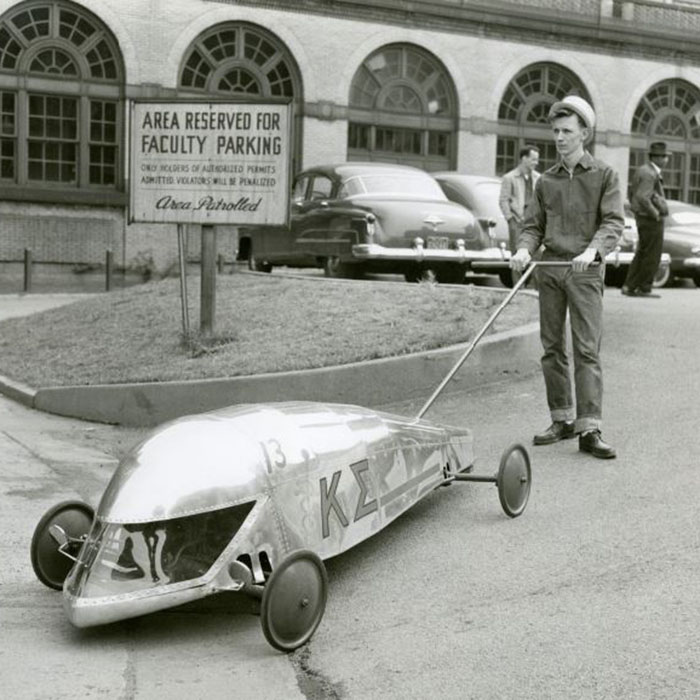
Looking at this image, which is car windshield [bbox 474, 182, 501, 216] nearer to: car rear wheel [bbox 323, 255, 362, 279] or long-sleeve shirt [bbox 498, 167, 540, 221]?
car rear wheel [bbox 323, 255, 362, 279]

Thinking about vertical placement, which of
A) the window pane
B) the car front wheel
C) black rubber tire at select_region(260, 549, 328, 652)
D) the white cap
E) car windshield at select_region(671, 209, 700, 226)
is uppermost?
the window pane

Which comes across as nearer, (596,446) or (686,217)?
(596,446)

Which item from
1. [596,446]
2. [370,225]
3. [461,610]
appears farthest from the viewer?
[370,225]

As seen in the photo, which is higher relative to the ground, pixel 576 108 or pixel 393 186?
pixel 576 108

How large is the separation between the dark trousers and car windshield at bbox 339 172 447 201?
2.96m

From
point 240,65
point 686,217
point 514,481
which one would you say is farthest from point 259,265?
point 514,481

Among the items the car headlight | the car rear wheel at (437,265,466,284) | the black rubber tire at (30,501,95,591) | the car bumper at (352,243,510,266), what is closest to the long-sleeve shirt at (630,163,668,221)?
the car bumper at (352,243,510,266)

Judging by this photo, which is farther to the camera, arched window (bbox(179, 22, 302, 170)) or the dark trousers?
arched window (bbox(179, 22, 302, 170))

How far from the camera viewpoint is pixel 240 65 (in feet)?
95.6

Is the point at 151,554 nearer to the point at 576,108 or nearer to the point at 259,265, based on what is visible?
the point at 576,108

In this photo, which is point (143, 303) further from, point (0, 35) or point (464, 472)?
point (0, 35)

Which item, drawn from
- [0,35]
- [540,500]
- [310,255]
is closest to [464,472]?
[540,500]

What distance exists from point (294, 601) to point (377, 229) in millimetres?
11695

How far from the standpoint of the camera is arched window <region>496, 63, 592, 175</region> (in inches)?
1296
